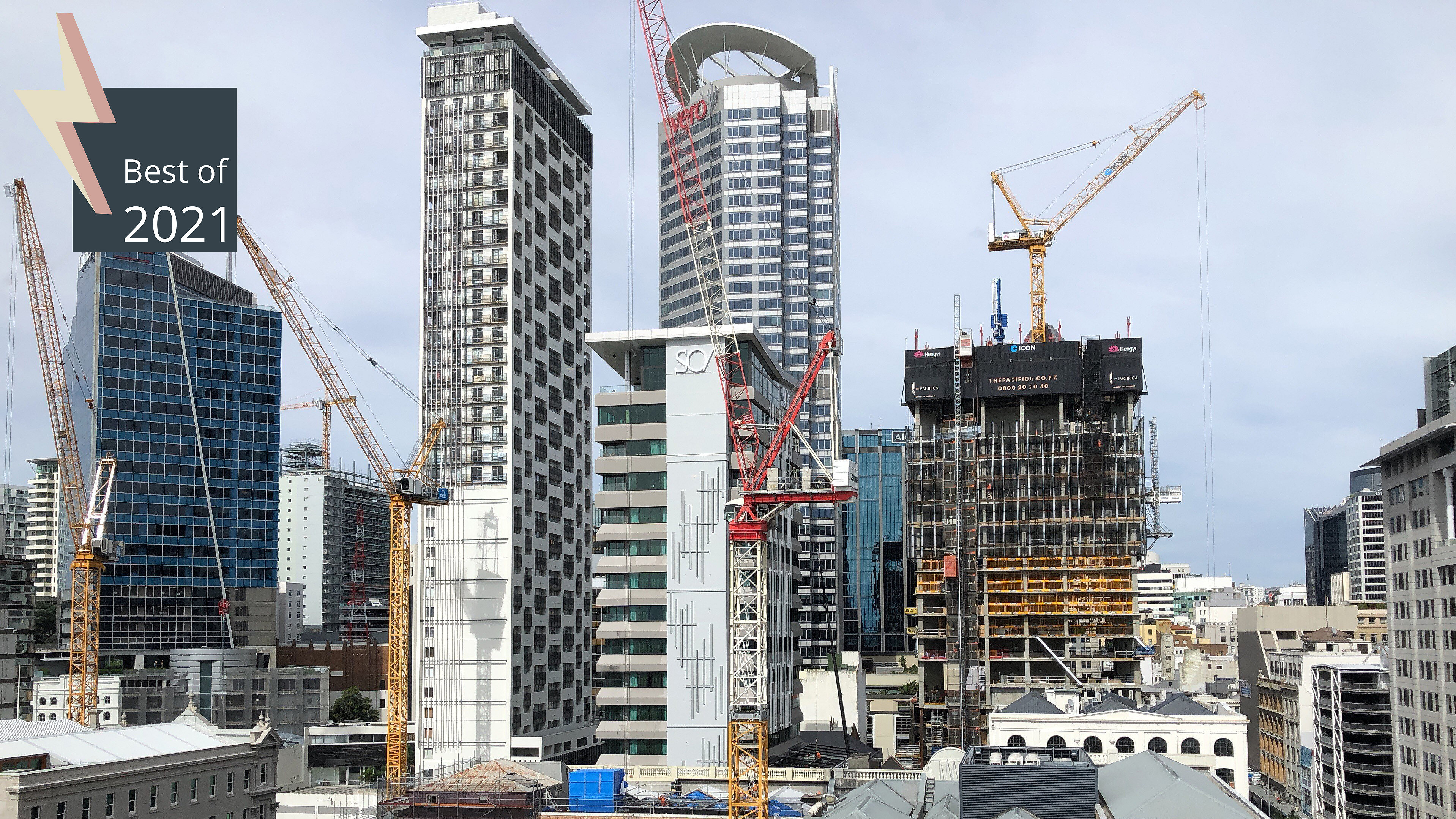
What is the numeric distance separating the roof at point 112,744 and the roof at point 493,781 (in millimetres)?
15938

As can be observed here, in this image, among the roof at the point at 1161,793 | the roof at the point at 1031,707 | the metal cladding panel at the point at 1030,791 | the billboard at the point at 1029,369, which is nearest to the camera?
the roof at the point at 1161,793

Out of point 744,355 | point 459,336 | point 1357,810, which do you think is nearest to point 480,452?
point 459,336

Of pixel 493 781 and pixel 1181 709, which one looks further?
pixel 1181 709

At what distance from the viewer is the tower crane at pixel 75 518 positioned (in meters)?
135

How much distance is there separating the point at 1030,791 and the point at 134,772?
55772 millimetres

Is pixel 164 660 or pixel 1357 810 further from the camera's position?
pixel 164 660

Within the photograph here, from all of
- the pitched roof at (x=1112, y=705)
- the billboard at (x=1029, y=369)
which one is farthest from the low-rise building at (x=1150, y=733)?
the billboard at (x=1029, y=369)

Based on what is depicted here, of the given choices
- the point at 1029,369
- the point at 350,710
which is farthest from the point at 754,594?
the point at 350,710

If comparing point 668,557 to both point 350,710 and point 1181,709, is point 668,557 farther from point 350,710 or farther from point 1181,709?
point 350,710

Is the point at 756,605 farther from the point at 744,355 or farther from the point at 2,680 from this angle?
the point at 2,680

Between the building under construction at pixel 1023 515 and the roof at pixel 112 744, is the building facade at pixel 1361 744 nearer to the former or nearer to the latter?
the building under construction at pixel 1023 515

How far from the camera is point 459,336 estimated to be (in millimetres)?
134500

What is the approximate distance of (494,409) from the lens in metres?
133

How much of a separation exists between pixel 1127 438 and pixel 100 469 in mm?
132245
